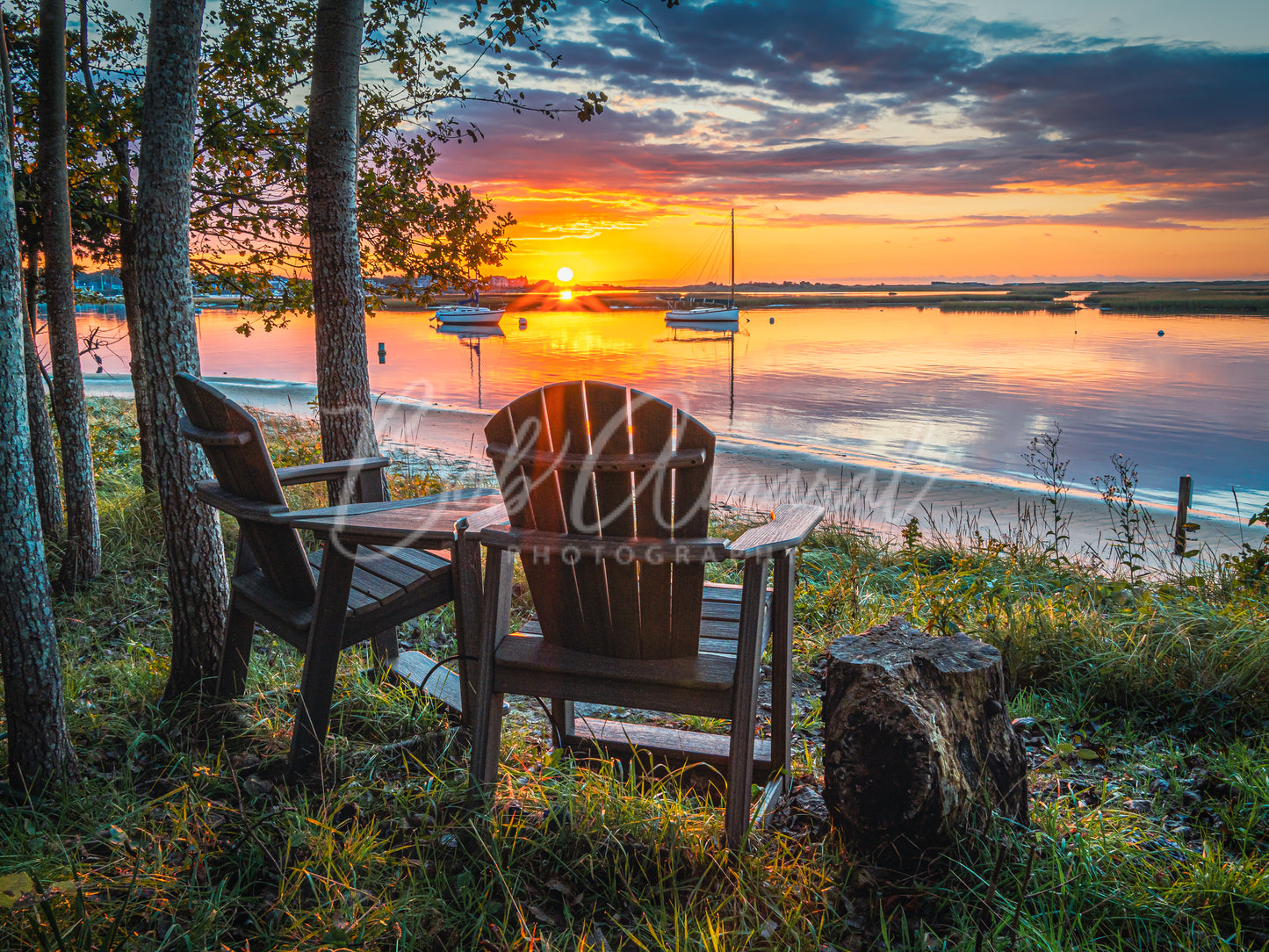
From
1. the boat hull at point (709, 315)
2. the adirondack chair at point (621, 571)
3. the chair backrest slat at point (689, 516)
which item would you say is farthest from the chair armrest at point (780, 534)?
the boat hull at point (709, 315)

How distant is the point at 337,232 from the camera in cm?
416

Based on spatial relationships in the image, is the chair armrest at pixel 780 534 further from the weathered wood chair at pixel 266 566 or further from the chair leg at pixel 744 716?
the weathered wood chair at pixel 266 566

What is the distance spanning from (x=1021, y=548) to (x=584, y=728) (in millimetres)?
3943

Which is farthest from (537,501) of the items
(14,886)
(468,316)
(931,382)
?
(468,316)

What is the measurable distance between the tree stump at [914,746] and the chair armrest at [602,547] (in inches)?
22.5

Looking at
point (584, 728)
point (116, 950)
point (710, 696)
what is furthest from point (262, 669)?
point (710, 696)

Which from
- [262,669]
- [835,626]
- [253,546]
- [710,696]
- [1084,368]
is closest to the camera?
[710,696]

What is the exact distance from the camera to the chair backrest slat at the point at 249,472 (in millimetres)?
2373

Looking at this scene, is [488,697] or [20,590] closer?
[20,590]

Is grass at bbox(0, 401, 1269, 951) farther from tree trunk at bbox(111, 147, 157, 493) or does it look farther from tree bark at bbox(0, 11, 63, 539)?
tree trunk at bbox(111, 147, 157, 493)

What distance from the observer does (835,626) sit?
3938 millimetres

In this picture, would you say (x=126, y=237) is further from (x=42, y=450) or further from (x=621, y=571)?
(x=621, y=571)

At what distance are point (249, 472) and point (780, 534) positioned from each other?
1.63m

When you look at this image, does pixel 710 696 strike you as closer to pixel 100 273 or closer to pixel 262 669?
pixel 262 669
